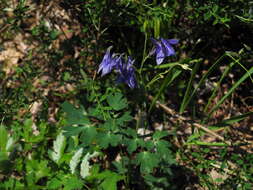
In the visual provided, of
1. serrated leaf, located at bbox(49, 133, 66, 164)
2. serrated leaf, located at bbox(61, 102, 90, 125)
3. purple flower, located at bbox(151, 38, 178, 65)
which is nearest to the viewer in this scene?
purple flower, located at bbox(151, 38, 178, 65)

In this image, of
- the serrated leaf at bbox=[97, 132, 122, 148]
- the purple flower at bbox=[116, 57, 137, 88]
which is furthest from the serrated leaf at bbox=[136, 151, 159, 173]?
the purple flower at bbox=[116, 57, 137, 88]

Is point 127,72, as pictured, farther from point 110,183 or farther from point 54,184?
point 54,184

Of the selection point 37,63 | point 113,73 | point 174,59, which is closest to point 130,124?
point 113,73

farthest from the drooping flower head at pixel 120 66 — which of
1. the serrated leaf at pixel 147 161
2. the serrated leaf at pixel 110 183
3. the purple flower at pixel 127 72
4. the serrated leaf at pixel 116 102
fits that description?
the serrated leaf at pixel 110 183

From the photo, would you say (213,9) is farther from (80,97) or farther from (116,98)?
(80,97)

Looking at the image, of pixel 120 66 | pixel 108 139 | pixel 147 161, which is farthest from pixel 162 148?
pixel 120 66

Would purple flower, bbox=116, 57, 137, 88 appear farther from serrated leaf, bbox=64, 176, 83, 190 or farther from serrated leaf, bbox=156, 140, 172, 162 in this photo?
serrated leaf, bbox=64, 176, 83, 190
